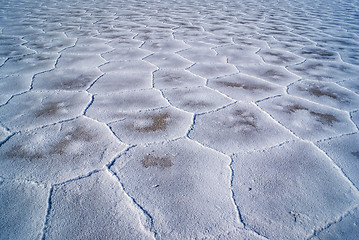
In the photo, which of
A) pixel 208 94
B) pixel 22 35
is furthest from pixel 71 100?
pixel 22 35

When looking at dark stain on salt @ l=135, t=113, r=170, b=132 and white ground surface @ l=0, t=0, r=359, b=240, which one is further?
dark stain on salt @ l=135, t=113, r=170, b=132

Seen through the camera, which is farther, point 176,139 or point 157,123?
point 157,123

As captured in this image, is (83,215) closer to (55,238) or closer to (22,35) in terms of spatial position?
(55,238)

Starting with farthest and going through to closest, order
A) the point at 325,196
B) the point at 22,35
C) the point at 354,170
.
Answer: the point at 22,35, the point at 354,170, the point at 325,196

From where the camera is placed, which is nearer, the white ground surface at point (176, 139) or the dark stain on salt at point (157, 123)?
the white ground surface at point (176, 139)

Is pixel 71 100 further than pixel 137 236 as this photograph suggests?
Yes

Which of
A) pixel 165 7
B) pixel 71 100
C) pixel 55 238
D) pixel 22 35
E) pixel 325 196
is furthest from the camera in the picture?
pixel 165 7

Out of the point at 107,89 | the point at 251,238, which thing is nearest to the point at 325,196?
the point at 251,238
